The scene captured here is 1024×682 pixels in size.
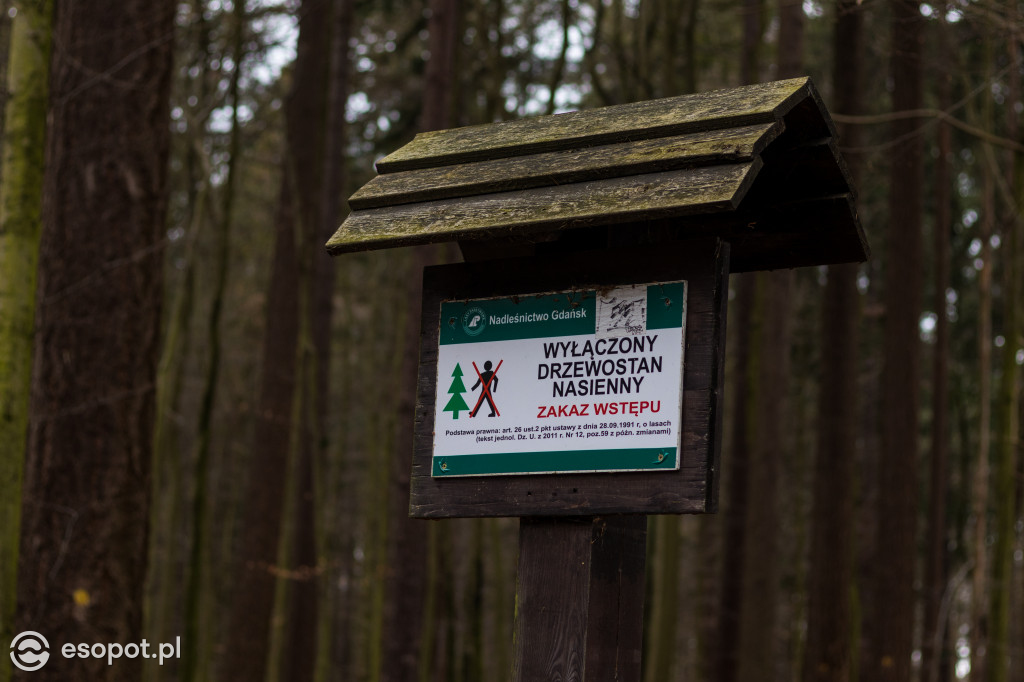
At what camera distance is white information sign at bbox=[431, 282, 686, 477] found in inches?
131

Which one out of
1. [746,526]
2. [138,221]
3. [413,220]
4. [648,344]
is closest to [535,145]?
[413,220]

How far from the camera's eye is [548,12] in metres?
16.8

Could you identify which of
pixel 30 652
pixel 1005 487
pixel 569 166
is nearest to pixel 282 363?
pixel 30 652

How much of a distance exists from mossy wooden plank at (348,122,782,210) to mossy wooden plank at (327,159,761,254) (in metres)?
0.03

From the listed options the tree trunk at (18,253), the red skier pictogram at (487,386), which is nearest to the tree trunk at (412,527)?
the tree trunk at (18,253)

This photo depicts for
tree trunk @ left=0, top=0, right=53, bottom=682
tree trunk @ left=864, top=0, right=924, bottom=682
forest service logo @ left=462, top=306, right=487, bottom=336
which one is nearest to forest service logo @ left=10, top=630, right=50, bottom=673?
tree trunk @ left=0, top=0, right=53, bottom=682

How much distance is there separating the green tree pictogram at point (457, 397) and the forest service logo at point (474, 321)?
0.41 ft

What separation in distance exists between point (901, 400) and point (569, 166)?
10353mm

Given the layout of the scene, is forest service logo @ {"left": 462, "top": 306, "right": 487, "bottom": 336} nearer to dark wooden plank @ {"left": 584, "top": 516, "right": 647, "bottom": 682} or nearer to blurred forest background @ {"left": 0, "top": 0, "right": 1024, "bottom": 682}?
dark wooden plank @ {"left": 584, "top": 516, "right": 647, "bottom": 682}

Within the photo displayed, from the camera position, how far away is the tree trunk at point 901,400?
12.8 m

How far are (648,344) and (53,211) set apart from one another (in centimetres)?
470

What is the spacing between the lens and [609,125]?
3736mm

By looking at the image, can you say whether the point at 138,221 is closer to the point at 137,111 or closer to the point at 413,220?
the point at 137,111

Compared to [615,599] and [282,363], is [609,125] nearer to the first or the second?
[615,599]
